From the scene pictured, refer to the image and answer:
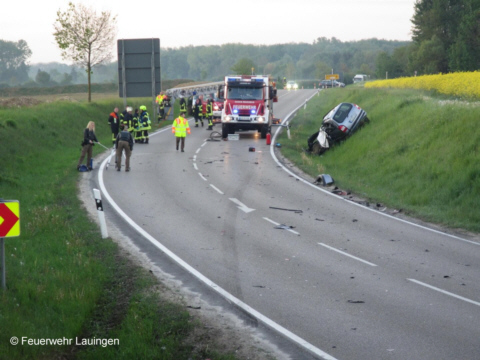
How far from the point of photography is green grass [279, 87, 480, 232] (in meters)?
17.0

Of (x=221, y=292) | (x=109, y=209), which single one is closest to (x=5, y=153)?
(x=109, y=209)

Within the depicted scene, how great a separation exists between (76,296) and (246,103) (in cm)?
2378

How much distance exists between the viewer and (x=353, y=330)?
8.12m

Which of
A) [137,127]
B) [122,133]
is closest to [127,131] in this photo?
[122,133]

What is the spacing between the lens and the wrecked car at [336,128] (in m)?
27.2

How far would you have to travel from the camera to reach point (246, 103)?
31.8 meters

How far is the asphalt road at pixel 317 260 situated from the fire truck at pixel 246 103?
1087 centimetres

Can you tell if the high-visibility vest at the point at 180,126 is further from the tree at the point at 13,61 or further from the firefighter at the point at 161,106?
the tree at the point at 13,61

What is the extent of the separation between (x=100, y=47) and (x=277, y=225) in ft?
99.4

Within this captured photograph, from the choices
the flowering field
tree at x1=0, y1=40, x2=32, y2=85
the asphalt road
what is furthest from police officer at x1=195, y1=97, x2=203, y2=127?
tree at x1=0, y1=40, x2=32, y2=85

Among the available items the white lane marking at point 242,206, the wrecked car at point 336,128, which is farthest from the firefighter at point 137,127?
the white lane marking at point 242,206

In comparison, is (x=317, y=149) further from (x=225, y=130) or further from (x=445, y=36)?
(x=445, y=36)

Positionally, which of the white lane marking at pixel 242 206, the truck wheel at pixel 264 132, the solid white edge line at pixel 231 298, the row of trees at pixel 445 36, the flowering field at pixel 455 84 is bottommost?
the white lane marking at pixel 242 206

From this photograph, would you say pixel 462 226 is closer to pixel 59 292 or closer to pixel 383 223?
pixel 383 223
